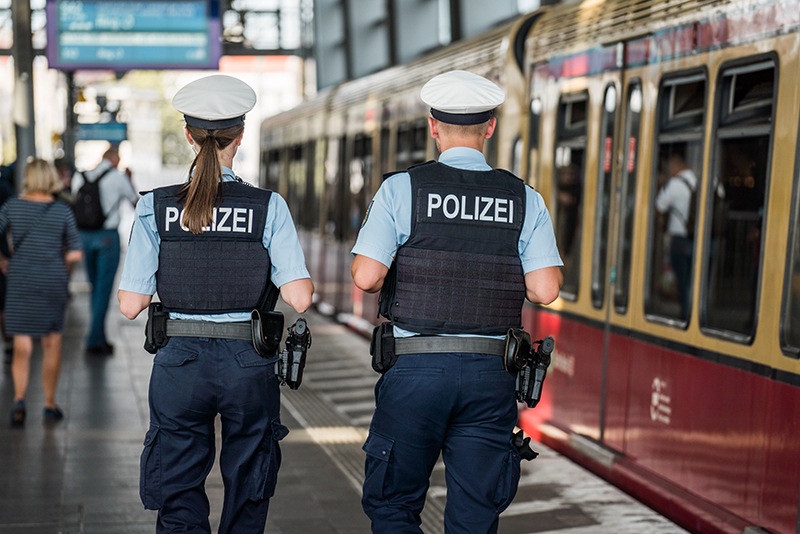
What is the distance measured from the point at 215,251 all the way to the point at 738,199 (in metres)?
2.54

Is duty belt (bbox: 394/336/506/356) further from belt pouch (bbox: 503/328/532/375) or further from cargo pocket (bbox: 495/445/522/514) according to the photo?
cargo pocket (bbox: 495/445/522/514)

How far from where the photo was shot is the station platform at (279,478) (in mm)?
6328

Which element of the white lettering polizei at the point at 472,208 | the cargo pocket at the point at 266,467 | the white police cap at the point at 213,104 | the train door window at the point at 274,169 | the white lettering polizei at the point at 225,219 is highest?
the white police cap at the point at 213,104

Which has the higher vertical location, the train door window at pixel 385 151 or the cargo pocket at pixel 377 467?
the train door window at pixel 385 151

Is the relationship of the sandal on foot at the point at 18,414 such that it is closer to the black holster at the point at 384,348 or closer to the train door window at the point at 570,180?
the train door window at the point at 570,180

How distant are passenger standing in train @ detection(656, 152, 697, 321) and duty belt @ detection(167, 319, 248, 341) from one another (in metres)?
2.72

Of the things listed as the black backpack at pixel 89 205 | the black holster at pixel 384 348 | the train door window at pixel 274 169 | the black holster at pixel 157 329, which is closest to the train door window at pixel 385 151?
the black backpack at pixel 89 205

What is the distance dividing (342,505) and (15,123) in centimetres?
757

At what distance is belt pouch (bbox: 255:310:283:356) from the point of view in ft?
14.6

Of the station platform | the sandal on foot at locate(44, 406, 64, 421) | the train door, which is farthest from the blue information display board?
the train door

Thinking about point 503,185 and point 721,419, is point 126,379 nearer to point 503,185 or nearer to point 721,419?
point 721,419

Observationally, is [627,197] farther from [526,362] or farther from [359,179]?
[359,179]

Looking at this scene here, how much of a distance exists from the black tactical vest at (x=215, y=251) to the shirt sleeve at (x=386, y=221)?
0.39m

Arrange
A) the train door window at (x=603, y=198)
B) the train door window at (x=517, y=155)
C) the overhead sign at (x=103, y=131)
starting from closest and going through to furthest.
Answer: the train door window at (x=603, y=198) → the train door window at (x=517, y=155) → the overhead sign at (x=103, y=131)
